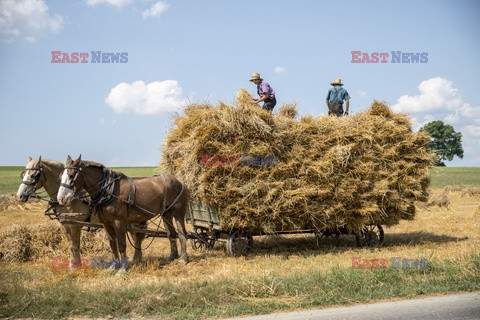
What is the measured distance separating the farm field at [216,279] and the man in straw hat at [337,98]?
123 inches

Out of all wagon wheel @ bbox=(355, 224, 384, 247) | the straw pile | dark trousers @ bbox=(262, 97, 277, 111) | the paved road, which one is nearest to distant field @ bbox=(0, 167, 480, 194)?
wagon wheel @ bbox=(355, 224, 384, 247)

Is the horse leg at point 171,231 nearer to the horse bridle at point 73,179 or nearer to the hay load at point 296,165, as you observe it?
the hay load at point 296,165

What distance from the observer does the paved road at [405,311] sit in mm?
5762

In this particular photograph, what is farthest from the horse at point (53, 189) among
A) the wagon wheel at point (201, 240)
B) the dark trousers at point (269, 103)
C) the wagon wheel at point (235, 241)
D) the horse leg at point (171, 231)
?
the dark trousers at point (269, 103)

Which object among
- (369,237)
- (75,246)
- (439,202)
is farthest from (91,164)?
(439,202)

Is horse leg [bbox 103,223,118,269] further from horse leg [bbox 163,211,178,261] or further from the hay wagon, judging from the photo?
the hay wagon

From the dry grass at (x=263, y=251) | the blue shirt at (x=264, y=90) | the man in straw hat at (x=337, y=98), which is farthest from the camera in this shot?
the man in straw hat at (x=337, y=98)

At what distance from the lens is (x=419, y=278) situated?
7570 mm

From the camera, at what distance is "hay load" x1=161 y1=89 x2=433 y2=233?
9.47m

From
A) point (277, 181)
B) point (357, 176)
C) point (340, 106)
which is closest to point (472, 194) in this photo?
point (340, 106)

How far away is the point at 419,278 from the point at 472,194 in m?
20.8

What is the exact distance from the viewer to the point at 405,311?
5973mm

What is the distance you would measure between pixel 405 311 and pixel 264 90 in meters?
7.14

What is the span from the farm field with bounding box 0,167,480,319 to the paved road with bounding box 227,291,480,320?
0.94 ft
